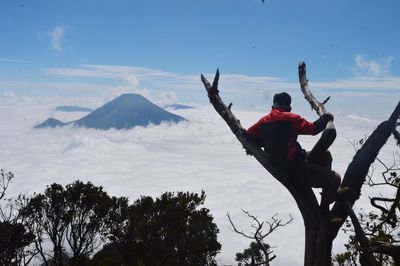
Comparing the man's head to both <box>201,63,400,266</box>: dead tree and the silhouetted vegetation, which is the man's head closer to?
<box>201,63,400,266</box>: dead tree

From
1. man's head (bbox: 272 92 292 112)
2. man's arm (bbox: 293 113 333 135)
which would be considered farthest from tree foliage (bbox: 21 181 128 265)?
man's arm (bbox: 293 113 333 135)

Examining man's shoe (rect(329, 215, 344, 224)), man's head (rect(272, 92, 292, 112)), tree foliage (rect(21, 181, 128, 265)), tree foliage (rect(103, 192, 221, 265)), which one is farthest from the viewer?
tree foliage (rect(21, 181, 128, 265))

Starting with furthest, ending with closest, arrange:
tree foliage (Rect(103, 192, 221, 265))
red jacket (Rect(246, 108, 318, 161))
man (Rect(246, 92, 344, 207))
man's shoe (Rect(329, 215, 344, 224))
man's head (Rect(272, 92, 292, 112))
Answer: tree foliage (Rect(103, 192, 221, 265)) < man's head (Rect(272, 92, 292, 112)) < red jacket (Rect(246, 108, 318, 161)) < man (Rect(246, 92, 344, 207)) < man's shoe (Rect(329, 215, 344, 224))

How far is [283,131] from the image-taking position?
15.3 feet

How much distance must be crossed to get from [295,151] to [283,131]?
0.30 metres

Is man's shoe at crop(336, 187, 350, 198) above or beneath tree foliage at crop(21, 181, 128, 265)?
beneath

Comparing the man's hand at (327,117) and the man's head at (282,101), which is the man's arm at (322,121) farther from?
the man's head at (282,101)

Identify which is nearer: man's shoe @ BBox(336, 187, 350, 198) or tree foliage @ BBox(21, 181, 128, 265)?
man's shoe @ BBox(336, 187, 350, 198)

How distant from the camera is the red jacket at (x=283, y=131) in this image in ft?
14.8

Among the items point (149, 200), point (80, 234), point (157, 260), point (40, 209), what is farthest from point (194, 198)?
point (40, 209)

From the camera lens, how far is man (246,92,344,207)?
4.38 meters

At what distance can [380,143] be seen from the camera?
13.1 feet

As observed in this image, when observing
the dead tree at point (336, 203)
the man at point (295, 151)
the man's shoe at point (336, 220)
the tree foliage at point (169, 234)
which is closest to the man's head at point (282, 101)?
the man at point (295, 151)

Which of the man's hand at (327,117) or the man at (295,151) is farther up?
the man's hand at (327,117)
